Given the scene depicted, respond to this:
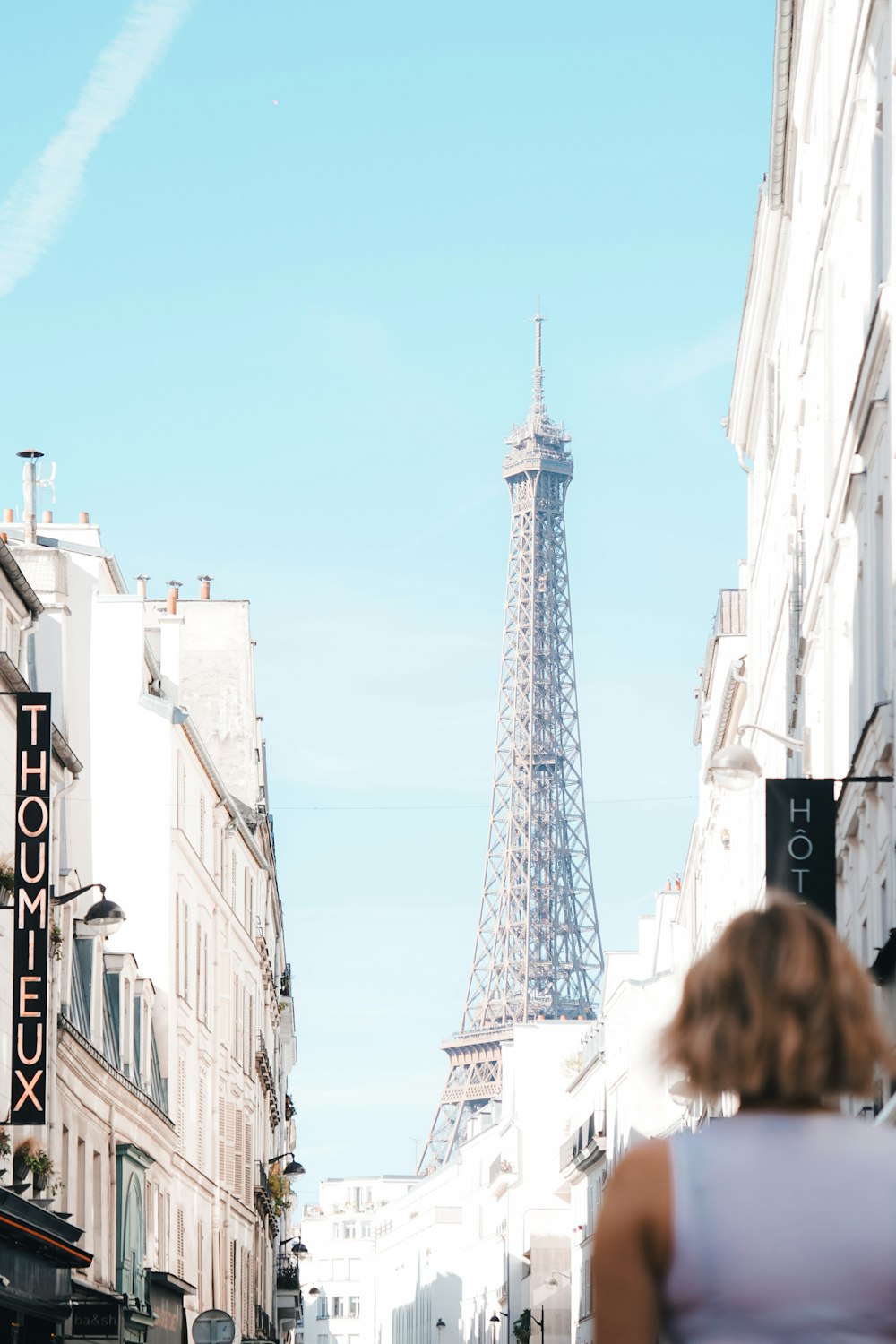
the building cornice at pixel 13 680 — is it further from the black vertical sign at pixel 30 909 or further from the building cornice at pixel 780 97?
the building cornice at pixel 780 97

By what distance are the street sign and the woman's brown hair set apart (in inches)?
1325

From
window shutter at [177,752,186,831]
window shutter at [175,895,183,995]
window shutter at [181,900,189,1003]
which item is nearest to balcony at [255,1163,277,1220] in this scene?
window shutter at [181,900,189,1003]

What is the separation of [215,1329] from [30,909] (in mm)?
12471

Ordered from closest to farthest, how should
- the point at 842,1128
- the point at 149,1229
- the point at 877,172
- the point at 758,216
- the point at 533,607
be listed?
the point at 842,1128 < the point at 877,172 < the point at 758,216 < the point at 149,1229 < the point at 533,607

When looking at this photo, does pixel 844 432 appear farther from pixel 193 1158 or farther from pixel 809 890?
pixel 193 1158

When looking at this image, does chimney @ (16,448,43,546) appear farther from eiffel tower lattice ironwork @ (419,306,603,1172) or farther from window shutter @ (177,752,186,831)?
eiffel tower lattice ironwork @ (419,306,603,1172)

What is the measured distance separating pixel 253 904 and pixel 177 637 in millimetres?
10805

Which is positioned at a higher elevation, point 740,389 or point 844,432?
point 740,389

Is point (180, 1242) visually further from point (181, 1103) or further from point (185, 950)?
point (185, 950)

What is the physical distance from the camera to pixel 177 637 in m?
55.7

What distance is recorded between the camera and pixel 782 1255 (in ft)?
12.8

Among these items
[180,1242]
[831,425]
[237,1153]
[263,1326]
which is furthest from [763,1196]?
[263,1326]

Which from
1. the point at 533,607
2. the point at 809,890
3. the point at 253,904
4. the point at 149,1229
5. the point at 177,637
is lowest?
the point at 149,1229

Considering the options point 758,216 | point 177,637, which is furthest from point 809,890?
point 177,637
